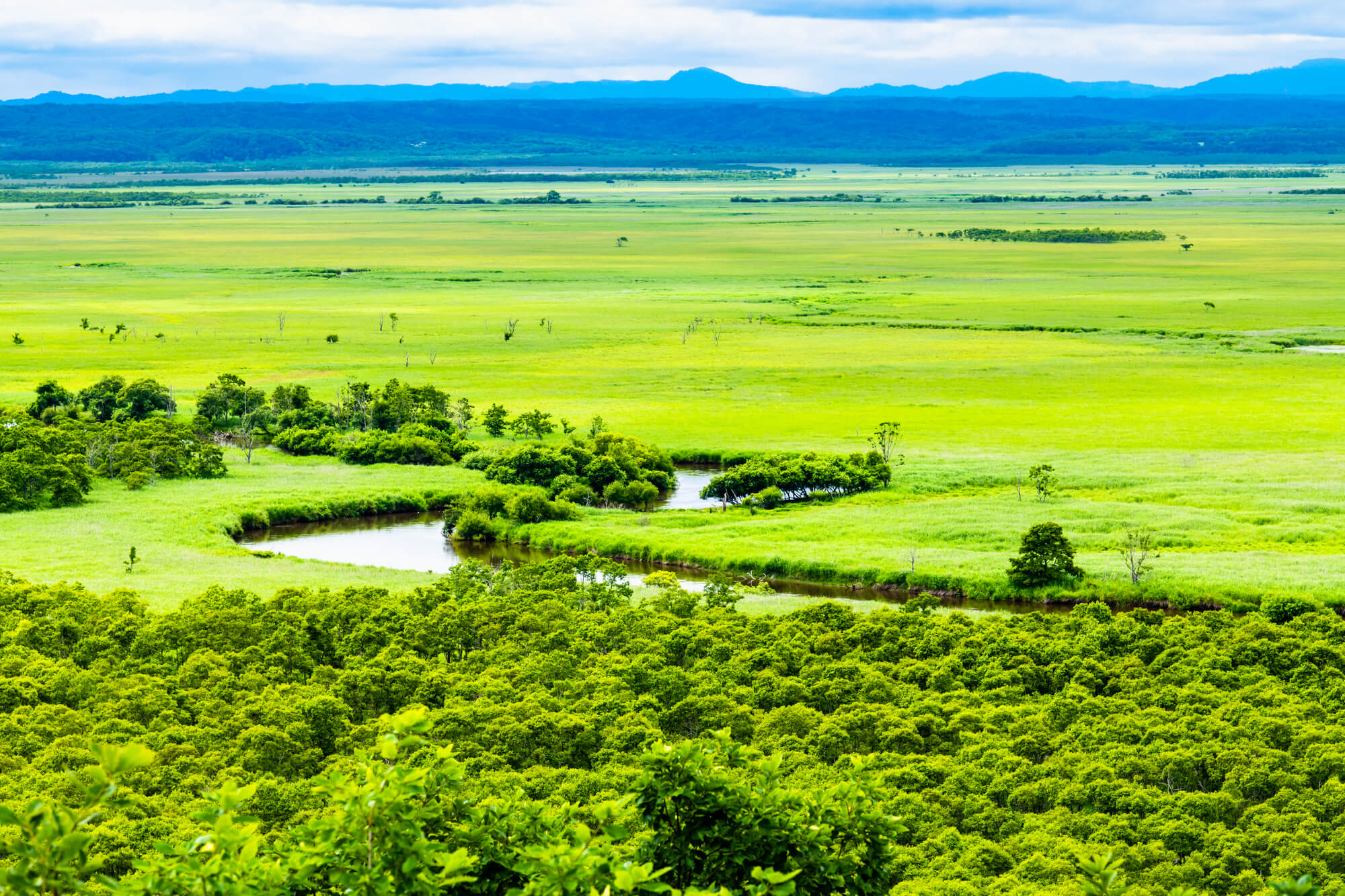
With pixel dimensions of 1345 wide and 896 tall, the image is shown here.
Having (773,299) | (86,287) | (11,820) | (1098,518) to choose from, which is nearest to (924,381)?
(1098,518)

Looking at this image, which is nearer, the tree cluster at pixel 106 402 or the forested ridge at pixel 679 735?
the forested ridge at pixel 679 735

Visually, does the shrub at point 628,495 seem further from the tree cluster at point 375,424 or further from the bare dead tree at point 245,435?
the bare dead tree at point 245,435

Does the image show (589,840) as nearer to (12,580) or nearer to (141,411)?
(12,580)

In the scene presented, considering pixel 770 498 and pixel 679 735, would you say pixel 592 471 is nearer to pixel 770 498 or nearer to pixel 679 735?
pixel 770 498

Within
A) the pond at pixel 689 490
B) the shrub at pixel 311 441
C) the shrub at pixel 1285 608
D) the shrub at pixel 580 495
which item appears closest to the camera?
the shrub at pixel 1285 608

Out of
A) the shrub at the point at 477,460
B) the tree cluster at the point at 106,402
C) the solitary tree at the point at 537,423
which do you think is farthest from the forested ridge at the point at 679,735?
the tree cluster at the point at 106,402

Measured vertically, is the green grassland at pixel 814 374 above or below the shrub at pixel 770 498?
above
